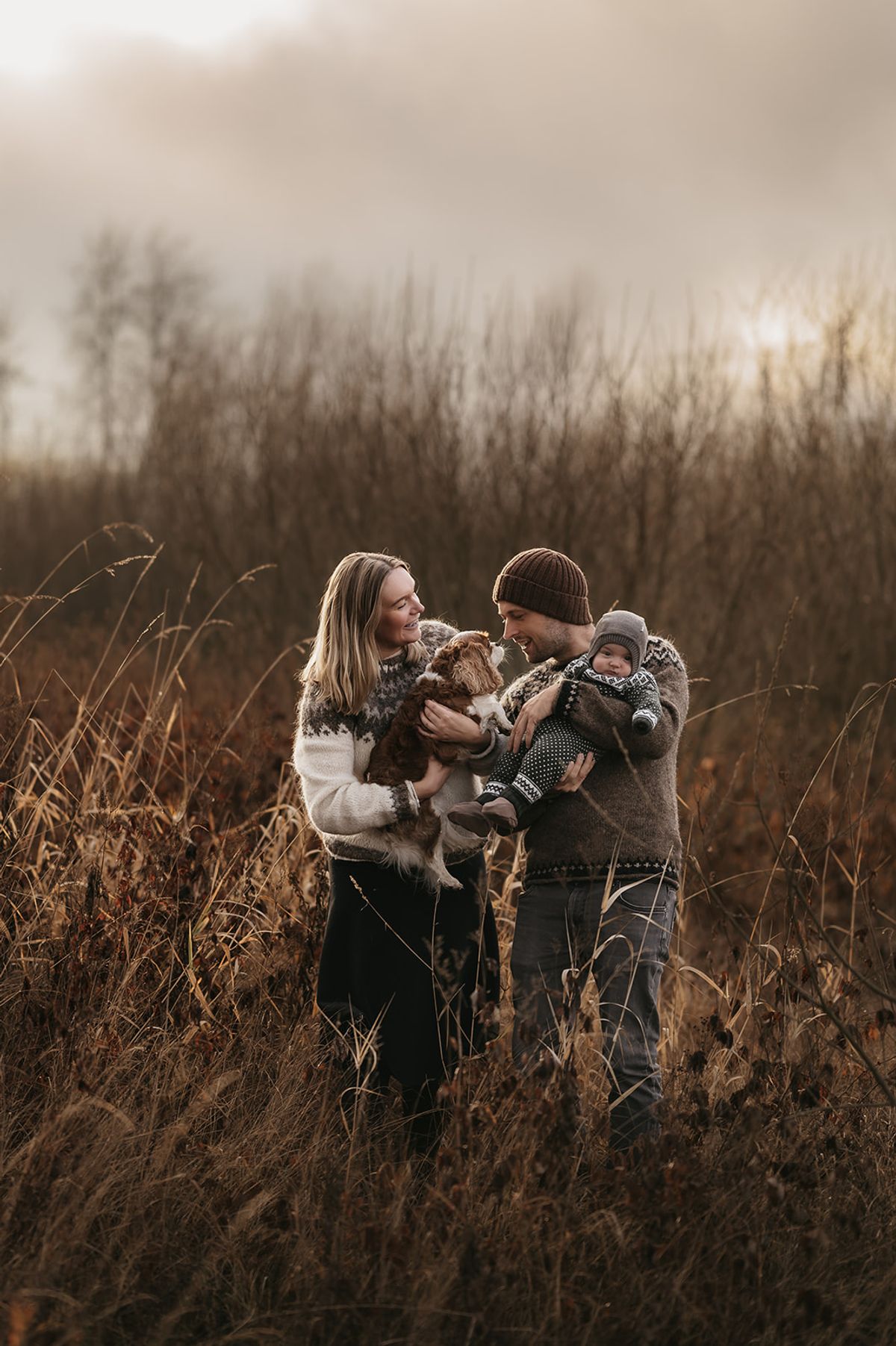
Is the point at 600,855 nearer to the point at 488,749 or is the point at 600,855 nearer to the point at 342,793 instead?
the point at 488,749

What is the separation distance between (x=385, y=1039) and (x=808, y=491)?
9.75 m

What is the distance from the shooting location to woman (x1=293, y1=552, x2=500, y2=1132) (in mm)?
3082

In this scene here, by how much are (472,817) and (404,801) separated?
0.18m

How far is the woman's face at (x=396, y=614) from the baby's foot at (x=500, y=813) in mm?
534

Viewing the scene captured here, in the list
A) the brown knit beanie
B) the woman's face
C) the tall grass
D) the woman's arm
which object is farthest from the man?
the tall grass

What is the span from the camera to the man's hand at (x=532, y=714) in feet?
9.89

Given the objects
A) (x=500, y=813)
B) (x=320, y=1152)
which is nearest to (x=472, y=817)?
(x=500, y=813)

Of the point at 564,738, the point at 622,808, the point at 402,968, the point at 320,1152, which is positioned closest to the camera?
the point at 320,1152

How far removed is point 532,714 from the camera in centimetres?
303

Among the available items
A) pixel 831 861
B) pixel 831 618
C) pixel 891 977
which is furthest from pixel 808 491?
pixel 891 977

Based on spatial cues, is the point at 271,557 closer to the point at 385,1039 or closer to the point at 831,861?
the point at 831,861

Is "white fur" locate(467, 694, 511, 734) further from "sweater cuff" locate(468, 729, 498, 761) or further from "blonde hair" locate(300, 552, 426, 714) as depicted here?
"blonde hair" locate(300, 552, 426, 714)

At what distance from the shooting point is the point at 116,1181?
8.59ft

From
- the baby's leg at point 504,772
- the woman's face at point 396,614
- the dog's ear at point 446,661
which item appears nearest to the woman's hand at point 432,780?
the baby's leg at point 504,772
